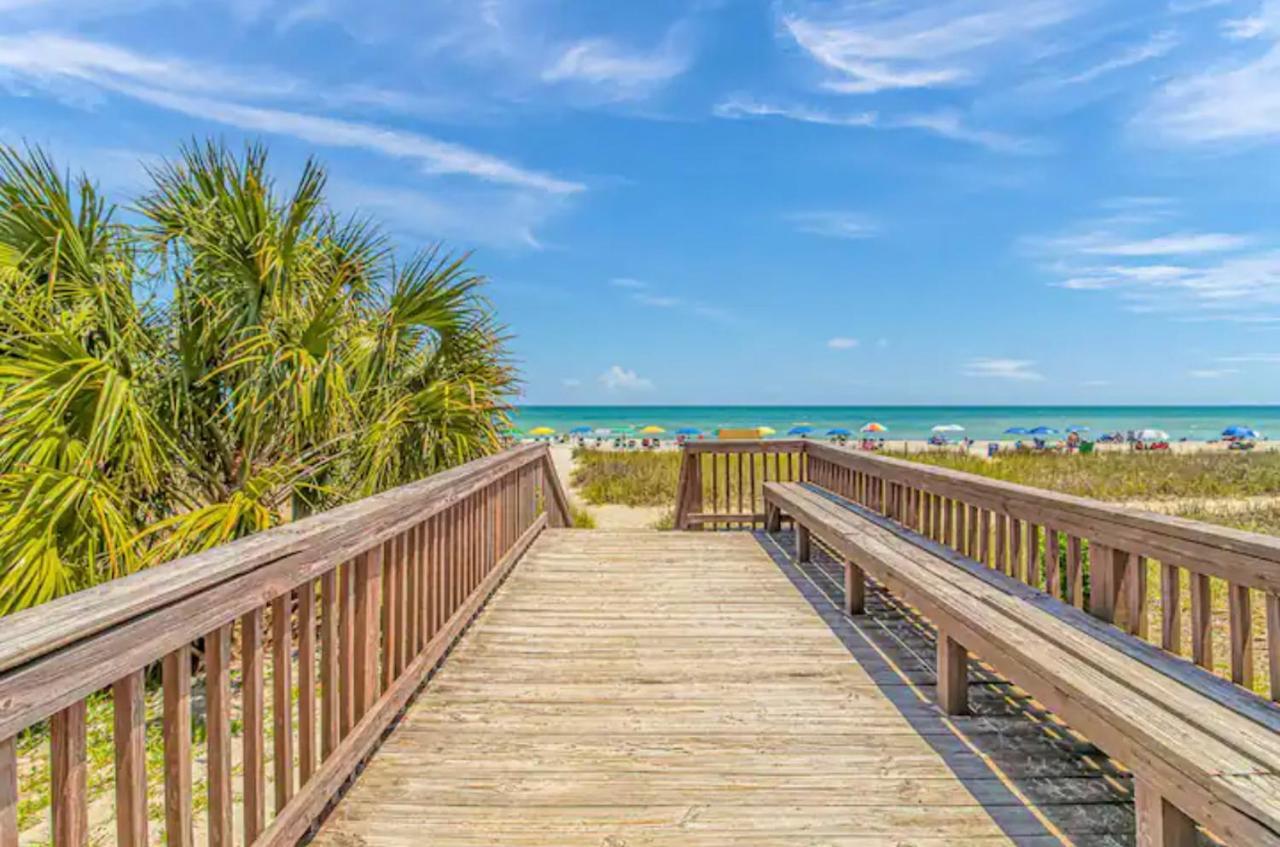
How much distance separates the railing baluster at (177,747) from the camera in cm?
127

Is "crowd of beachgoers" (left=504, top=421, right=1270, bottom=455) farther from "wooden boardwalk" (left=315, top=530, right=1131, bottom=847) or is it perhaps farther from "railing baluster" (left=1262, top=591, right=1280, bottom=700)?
"railing baluster" (left=1262, top=591, right=1280, bottom=700)

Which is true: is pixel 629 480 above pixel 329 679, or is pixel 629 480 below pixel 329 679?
below

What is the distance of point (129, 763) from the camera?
1158 millimetres

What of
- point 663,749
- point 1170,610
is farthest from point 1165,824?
point 663,749

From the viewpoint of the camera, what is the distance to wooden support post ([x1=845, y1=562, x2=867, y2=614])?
3.86m

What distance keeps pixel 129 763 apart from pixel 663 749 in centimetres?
171

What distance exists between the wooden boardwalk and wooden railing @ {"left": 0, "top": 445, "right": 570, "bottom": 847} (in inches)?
9.8

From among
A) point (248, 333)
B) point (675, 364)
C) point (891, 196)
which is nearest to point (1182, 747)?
point (248, 333)

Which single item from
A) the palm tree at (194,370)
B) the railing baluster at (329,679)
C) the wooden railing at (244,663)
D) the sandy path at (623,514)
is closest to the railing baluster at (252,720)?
the wooden railing at (244,663)

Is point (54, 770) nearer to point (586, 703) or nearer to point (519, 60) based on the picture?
point (586, 703)

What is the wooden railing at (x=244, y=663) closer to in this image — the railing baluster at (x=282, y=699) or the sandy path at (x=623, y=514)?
the railing baluster at (x=282, y=699)

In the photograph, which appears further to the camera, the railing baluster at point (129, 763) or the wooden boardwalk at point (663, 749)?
the wooden boardwalk at point (663, 749)

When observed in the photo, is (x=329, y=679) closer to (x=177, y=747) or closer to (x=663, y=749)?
(x=177, y=747)

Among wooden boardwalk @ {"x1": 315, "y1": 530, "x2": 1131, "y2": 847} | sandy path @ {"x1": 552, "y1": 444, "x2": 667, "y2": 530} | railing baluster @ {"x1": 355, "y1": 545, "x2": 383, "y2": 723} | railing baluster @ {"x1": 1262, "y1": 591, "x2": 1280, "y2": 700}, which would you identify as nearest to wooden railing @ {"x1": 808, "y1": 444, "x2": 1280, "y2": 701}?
railing baluster @ {"x1": 1262, "y1": 591, "x2": 1280, "y2": 700}
